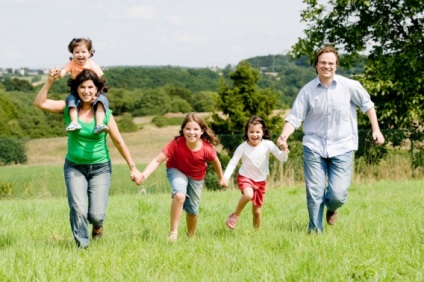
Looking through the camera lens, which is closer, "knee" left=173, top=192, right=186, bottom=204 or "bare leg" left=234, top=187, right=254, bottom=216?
"knee" left=173, top=192, right=186, bottom=204

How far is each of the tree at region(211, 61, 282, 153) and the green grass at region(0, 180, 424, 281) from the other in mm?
25440

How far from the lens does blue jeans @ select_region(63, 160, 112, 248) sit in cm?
573

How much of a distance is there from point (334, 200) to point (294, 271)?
8.97ft

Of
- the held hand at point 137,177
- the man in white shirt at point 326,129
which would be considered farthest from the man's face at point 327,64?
the held hand at point 137,177

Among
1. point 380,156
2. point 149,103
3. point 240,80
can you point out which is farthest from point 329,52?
point 149,103

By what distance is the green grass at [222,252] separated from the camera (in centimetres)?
423

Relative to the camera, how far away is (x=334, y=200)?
6773 mm

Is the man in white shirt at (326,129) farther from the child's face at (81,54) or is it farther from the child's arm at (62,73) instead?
the child's arm at (62,73)

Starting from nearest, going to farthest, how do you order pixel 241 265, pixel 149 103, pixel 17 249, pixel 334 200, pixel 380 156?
pixel 241 265 → pixel 17 249 → pixel 334 200 → pixel 380 156 → pixel 149 103

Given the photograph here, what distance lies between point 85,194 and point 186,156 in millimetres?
1259

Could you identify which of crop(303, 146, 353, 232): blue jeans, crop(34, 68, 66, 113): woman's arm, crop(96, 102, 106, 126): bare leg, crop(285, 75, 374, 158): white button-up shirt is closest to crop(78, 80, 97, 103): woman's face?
crop(96, 102, 106, 126): bare leg

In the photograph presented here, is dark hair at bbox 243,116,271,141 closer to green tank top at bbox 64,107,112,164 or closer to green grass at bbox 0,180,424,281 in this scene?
green grass at bbox 0,180,424,281

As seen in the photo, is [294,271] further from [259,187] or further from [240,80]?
[240,80]

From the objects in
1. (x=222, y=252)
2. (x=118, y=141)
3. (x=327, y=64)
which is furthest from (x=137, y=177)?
(x=327, y=64)
